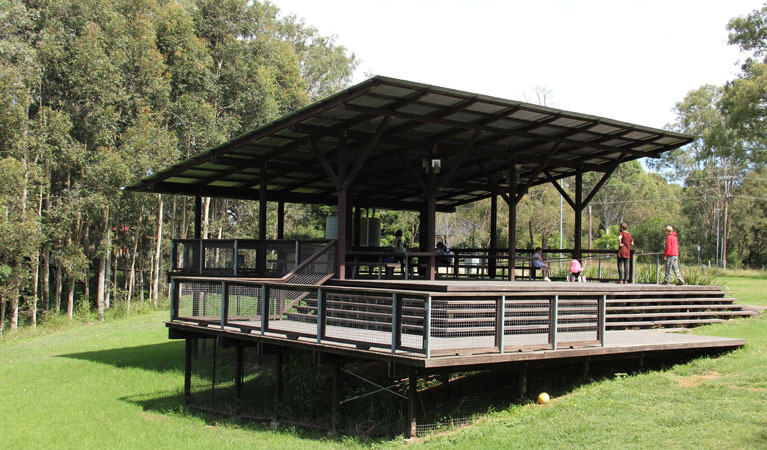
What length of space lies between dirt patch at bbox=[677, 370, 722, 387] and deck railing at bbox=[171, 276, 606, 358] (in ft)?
Answer: 5.02

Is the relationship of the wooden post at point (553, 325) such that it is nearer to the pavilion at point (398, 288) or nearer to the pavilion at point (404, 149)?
the pavilion at point (398, 288)

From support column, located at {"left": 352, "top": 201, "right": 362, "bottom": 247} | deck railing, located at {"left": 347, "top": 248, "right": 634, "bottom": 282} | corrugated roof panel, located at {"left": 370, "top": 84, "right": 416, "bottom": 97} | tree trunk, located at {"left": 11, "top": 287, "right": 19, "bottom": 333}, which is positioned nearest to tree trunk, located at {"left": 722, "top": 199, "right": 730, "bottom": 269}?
deck railing, located at {"left": 347, "top": 248, "right": 634, "bottom": 282}

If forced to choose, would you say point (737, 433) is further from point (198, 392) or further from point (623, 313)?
point (198, 392)

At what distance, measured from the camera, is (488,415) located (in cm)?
1005

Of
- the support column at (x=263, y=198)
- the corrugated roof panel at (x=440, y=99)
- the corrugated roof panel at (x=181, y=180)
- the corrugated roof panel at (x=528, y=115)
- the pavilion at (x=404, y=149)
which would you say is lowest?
the support column at (x=263, y=198)

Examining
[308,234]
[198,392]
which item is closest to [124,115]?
[308,234]

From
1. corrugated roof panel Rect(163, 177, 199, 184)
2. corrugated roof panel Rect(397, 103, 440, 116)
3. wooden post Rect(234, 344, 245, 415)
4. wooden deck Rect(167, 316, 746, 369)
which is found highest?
corrugated roof panel Rect(397, 103, 440, 116)

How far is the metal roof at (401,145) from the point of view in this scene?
1319cm

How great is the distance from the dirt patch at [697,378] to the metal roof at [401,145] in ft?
19.9

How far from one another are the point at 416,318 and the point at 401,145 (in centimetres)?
717

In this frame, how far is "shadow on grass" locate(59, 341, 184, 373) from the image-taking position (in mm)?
17903

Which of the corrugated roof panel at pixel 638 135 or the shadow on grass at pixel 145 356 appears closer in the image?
the corrugated roof panel at pixel 638 135

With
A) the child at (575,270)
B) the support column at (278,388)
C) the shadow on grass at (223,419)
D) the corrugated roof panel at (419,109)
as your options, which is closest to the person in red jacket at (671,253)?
the child at (575,270)

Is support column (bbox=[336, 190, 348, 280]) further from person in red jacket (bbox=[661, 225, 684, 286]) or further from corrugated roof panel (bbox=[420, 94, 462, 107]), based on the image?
person in red jacket (bbox=[661, 225, 684, 286])
